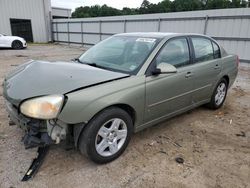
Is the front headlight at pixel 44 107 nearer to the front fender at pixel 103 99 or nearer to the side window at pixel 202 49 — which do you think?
the front fender at pixel 103 99

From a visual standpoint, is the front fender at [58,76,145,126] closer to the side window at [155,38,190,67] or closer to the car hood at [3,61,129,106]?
the car hood at [3,61,129,106]

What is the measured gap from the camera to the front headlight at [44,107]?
227 centimetres

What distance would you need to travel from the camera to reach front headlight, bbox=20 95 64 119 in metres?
2.27

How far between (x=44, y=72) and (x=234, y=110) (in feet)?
12.5

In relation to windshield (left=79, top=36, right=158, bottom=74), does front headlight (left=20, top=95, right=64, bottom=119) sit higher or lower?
lower

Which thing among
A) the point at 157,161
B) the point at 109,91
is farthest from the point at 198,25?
the point at 109,91

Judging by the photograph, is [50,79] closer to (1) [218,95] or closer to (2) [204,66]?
(2) [204,66]

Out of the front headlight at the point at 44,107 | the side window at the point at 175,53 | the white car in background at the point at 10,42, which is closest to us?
the front headlight at the point at 44,107

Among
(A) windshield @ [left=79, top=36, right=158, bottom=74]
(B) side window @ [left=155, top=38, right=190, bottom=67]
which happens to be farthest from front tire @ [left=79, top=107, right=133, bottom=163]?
(B) side window @ [left=155, top=38, right=190, bottom=67]

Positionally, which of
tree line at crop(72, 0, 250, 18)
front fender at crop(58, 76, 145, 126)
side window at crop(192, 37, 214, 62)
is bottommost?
front fender at crop(58, 76, 145, 126)

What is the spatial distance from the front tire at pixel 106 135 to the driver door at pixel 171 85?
0.41 meters

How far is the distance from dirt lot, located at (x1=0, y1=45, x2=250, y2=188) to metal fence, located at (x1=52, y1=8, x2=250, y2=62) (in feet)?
22.4

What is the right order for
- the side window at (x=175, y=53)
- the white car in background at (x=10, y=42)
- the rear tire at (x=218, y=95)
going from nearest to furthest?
the side window at (x=175, y=53), the rear tire at (x=218, y=95), the white car in background at (x=10, y=42)

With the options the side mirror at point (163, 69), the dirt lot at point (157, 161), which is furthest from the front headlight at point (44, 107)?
the side mirror at point (163, 69)
